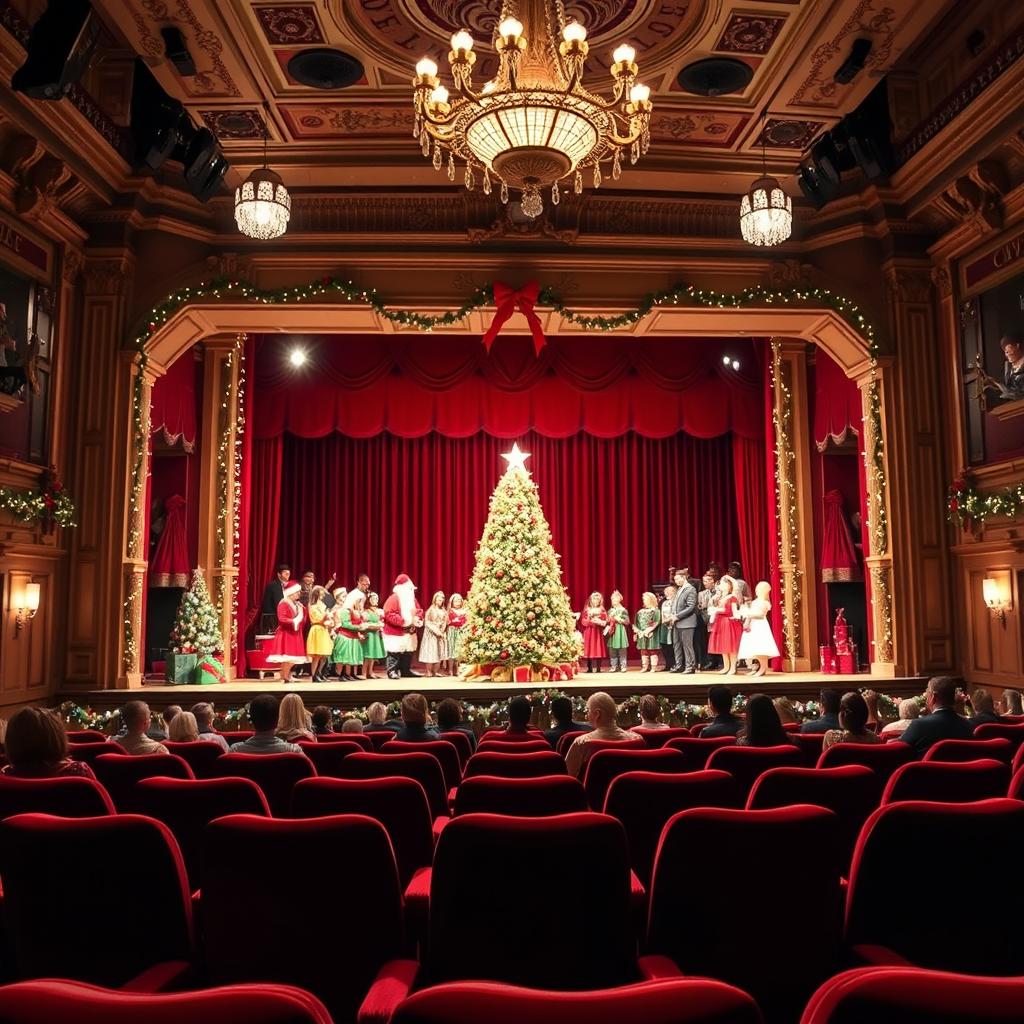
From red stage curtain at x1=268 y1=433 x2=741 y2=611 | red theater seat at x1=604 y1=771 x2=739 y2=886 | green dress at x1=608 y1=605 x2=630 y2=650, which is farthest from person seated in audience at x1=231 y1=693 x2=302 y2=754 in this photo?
red stage curtain at x1=268 y1=433 x2=741 y2=611

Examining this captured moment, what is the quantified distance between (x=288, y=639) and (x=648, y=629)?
5247 millimetres

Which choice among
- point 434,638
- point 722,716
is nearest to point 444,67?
point 722,716

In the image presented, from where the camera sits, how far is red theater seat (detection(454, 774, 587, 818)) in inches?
109

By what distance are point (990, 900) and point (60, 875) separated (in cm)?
206

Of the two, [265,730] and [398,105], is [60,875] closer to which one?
[265,730]

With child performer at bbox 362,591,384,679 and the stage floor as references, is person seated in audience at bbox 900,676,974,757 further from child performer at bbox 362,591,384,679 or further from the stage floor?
child performer at bbox 362,591,384,679

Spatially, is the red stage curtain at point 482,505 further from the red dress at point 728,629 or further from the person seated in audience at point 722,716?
the person seated in audience at point 722,716

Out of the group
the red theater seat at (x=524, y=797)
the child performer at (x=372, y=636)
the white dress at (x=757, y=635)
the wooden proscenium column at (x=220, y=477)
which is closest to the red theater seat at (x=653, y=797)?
the red theater seat at (x=524, y=797)

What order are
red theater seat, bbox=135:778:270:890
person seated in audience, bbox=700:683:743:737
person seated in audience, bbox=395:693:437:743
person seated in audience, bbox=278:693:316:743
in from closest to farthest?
red theater seat, bbox=135:778:270:890 → person seated in audience, bbox=395:693:437:743 → person seated in audience, bbox=700:683:743:737 → person seated in audience, bbox=278:693:316:743

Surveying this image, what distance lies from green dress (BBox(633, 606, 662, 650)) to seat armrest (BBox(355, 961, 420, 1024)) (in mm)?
11666

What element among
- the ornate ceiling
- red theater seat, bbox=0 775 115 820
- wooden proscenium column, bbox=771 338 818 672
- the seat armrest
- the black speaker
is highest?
the ornate ceiling

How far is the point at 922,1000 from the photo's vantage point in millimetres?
963

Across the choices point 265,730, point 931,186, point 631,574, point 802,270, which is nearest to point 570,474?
point 631,574

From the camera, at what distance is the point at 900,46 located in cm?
788
